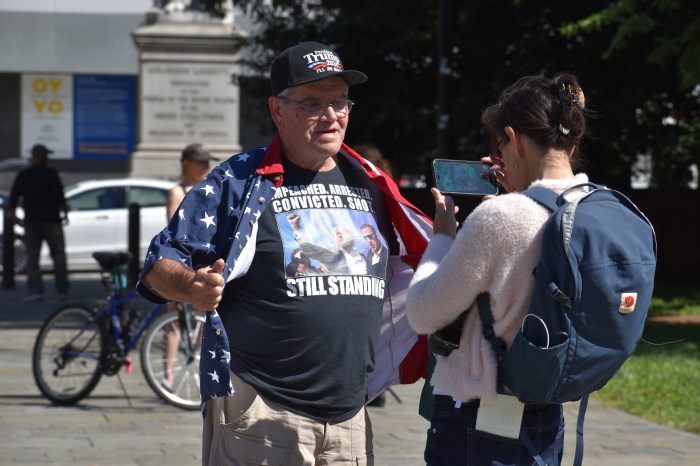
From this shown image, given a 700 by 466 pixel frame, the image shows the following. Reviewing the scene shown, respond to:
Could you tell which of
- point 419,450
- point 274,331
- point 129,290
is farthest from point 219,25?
point 274,331

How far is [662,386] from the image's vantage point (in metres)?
9.78

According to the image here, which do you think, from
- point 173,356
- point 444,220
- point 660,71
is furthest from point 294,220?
point 660,71

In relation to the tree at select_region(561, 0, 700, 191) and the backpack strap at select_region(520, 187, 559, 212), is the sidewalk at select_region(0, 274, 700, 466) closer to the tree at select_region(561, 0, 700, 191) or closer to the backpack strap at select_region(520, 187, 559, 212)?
the backpack strap at select_region(520, 187, 559, 212)

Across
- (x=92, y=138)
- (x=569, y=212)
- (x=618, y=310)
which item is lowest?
(x=92, y=138)

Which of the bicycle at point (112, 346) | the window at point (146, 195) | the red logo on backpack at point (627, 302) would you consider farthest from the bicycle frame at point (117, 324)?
the window at point (146, 195)

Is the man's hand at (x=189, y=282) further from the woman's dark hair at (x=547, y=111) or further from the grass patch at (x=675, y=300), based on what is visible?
the grass patch at (x=675, y=300)

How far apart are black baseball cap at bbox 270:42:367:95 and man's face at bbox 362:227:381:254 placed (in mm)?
448

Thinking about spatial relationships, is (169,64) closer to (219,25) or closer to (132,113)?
(219,25)

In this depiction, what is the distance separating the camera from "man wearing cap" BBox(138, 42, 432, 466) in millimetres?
3590

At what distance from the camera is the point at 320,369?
3641mm

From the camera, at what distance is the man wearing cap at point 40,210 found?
16.2 m

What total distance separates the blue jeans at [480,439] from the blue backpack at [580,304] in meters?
0.15

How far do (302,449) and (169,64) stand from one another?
16.7m

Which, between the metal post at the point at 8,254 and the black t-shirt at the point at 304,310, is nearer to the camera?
the black t-shirt at the point at 304,310
